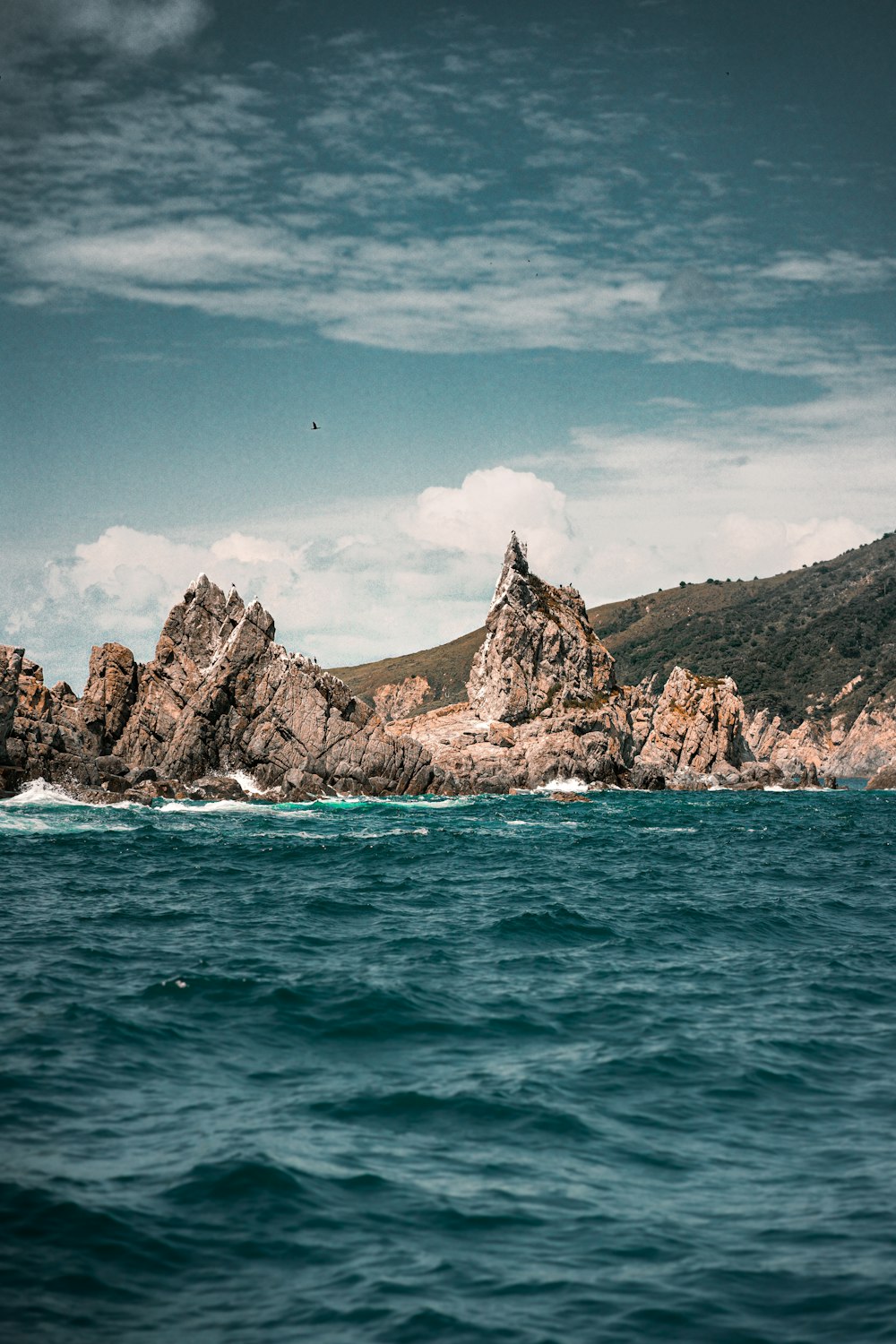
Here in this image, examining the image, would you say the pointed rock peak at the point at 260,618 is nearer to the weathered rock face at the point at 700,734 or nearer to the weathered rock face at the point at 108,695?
the weathered rock face at the point at 108,695

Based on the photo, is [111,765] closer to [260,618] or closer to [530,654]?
[260,618]

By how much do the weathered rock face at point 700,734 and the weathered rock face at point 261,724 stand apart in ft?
164

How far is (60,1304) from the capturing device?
34.1 ft

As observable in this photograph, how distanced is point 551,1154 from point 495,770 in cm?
10989

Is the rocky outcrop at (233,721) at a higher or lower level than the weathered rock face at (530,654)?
lower

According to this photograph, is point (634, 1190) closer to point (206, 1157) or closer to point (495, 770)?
point (206, 1157)

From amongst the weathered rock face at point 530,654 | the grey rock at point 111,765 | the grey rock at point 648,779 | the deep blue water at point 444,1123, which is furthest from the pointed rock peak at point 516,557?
the deep blue water at point 444,1123

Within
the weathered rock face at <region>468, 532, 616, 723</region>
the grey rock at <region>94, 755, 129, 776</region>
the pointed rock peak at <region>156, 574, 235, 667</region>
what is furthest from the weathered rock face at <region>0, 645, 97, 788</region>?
the weathered rock face at <region>468, 532, 616, 723</region>

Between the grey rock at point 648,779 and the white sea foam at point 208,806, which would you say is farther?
the grey rock at point 648,779

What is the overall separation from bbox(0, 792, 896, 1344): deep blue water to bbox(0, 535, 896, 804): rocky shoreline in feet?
198

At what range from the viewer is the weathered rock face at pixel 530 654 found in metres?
144

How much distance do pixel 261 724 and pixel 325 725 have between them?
247 inches

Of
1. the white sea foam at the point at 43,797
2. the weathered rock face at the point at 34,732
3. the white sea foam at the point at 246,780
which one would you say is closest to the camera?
the white sea foam at the point at 43,797

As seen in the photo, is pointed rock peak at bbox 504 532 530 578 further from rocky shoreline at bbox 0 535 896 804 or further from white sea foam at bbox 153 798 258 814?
white sea foam at bbox 153 798 258 814
